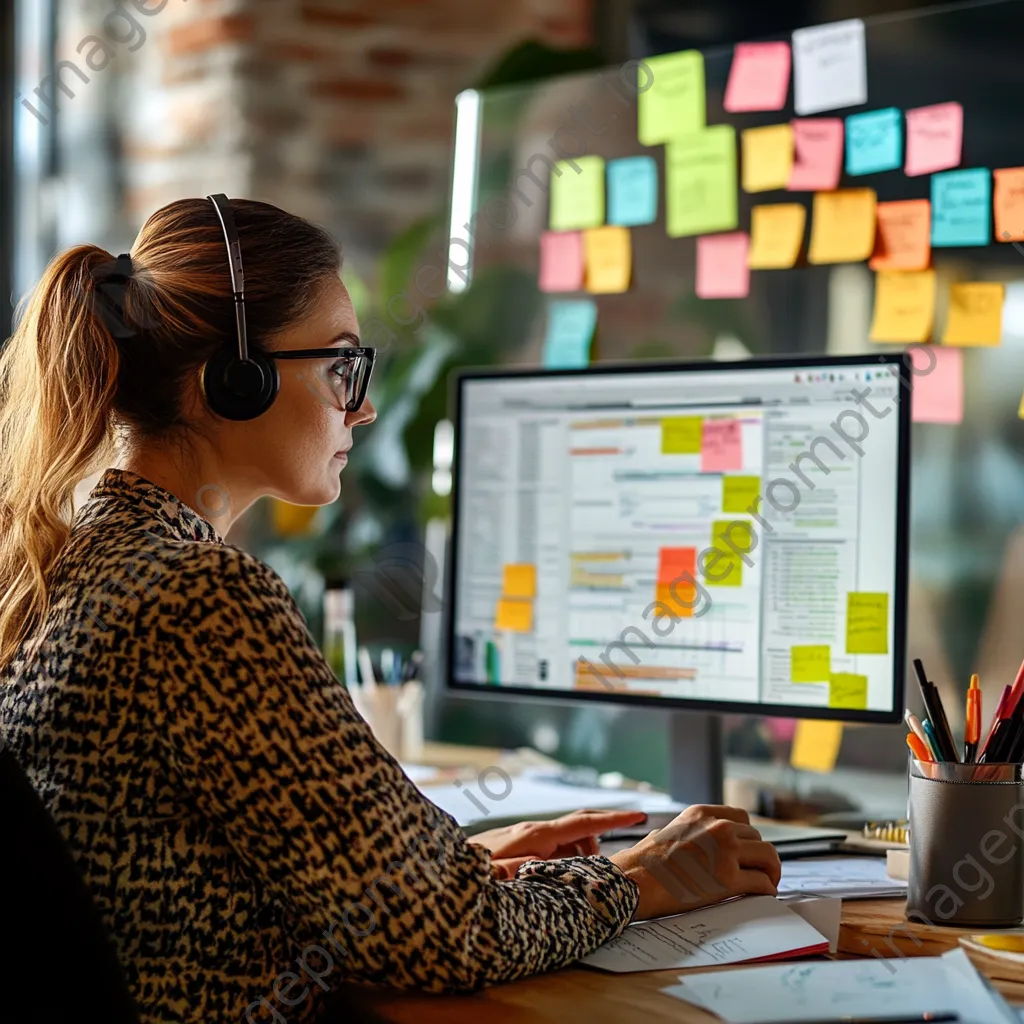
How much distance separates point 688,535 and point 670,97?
26.1 inches

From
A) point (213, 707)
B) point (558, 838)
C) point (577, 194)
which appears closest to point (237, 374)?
point (213, 707)

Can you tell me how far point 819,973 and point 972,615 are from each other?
67 cm

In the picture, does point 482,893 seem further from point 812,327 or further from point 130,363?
point 812,327

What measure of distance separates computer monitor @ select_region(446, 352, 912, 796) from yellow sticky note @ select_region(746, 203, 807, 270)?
329mm

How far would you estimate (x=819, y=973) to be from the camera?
87 cm

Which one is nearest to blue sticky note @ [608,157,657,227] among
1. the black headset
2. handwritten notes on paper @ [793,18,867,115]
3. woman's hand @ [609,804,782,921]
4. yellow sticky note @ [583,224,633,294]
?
yellow sticky note @ [583,224,633,294]

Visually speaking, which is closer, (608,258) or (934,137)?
(934,137)

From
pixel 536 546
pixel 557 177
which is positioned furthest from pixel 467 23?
pixel 536 546

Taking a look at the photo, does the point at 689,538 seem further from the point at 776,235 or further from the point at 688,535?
the point at 776,235

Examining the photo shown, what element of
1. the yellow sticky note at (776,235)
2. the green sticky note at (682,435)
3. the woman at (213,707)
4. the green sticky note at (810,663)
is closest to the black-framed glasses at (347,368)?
the woman at (213,707)

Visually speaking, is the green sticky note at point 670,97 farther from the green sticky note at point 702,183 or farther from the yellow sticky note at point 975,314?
the yellow sticky note at point 975,314

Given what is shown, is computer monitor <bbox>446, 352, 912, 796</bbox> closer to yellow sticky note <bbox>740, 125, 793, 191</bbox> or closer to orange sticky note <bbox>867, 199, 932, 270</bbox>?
orange sticky note <bbox>867, 199, 932, 270</bbox>

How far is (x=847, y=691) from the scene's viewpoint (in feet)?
4.11

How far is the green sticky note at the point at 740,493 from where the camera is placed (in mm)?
1309
